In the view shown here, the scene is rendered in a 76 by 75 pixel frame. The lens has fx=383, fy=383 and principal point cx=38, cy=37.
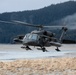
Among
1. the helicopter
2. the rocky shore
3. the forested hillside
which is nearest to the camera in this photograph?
the rocky shore

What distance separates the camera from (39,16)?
187250 mm

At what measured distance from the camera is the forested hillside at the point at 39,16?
172625 mm

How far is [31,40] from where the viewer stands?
114ft

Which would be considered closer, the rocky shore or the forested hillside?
the rocky shore

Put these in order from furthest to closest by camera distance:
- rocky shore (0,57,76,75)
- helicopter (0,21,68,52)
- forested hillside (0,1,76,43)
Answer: forested hillside (0,1,76,43) < helicopter (0,21,68,52) < rocky shore (0,57,76,75)

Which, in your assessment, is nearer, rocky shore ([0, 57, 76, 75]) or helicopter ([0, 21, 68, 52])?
rocky shore ([0, 57, 76, 75])

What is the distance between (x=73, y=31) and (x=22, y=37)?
84.0 metres

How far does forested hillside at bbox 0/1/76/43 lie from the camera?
17262cm

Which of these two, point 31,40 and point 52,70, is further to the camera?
point 31,40

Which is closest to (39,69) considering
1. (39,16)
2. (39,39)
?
(39,39)

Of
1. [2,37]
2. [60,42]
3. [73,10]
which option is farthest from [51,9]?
[60,42]

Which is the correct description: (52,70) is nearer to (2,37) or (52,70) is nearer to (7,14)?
(2,37)

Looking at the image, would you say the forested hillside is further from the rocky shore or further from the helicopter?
the rocky shore

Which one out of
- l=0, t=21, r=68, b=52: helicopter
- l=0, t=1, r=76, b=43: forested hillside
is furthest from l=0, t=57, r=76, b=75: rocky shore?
l=0, t=1, r=76, b=43: forested hillside
